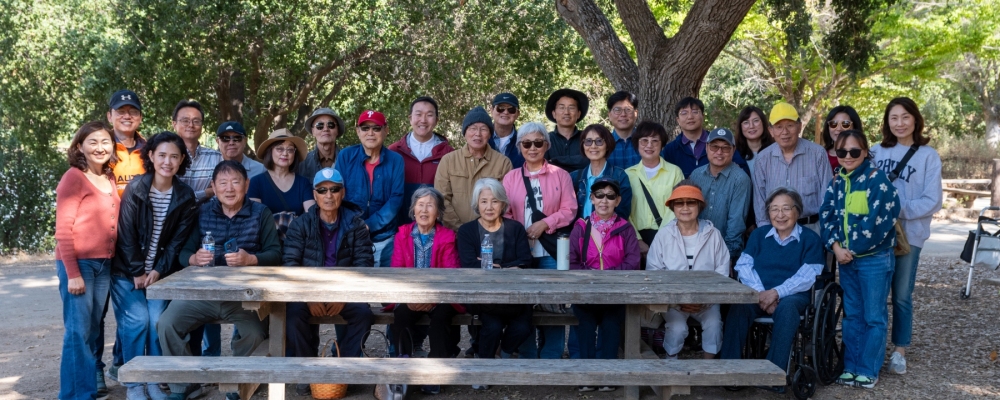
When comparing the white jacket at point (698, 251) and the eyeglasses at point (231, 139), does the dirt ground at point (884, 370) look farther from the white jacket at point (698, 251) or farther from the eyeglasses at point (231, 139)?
the eyeglasses at point (231, 139)

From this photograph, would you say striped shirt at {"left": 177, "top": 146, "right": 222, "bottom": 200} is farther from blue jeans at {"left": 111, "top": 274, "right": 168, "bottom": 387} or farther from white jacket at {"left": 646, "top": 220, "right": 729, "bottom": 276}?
white jacket at {"left": 646, "top": 220, "right": 729, "bottom": 276}

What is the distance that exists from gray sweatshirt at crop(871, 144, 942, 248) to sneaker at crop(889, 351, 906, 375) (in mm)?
811

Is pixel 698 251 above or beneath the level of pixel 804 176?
beneath

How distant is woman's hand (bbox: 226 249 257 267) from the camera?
16.5ft

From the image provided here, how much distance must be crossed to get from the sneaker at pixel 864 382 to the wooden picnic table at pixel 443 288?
129 cm

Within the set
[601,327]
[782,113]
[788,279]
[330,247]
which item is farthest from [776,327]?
[330,247]

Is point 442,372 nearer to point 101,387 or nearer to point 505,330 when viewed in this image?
point 505,330

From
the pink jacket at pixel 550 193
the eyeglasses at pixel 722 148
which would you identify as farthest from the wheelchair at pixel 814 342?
the pink jacket at pixel 550 193

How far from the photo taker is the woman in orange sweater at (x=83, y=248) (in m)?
4.67

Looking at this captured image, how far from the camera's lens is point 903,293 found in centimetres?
548

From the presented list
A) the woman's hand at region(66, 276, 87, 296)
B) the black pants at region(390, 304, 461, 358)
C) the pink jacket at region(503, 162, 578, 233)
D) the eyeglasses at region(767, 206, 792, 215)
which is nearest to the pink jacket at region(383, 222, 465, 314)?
the black pants at region(390, 304, 461, 358)

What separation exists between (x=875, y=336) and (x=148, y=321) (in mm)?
4693

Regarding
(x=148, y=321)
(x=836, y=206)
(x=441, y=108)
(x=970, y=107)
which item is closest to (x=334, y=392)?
(x=148, y=321)

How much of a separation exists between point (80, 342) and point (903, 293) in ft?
17.6
